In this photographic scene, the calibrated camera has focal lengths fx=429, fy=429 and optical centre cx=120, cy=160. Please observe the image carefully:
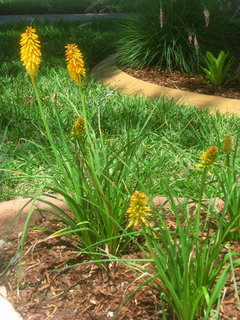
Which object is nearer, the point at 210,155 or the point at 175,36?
the point at 210,155

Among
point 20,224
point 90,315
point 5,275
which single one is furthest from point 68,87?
point 90,315

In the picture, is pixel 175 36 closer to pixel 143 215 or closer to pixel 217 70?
pixel 217 70

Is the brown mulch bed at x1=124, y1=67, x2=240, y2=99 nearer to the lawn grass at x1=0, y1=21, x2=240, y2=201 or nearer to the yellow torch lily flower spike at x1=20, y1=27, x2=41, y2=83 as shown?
the lawn grass at x1=0, y1=21, x2=240, y2=201

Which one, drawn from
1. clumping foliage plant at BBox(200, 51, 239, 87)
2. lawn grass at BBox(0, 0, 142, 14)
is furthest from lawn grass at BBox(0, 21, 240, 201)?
lawn grass at BBox(0, 0, 142, 14)

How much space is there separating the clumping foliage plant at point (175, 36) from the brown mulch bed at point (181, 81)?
87mm

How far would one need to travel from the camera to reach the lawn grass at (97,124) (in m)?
2.64

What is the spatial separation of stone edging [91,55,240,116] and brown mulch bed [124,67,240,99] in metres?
0.18

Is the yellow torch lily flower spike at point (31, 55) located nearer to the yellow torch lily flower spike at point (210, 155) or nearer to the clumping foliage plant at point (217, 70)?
the yellow torch lily flower spike at point (210, 155)

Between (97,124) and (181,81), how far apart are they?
171 cm

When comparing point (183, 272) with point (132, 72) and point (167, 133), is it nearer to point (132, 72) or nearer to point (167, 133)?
point (167, 133)

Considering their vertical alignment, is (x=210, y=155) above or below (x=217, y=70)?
above

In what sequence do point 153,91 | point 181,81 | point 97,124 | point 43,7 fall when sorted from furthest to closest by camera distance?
1. point 43,7
2. point 181,81
3. point 153,91
4. point 97,124

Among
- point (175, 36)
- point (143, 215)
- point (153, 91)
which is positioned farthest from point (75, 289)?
point (175, 36)

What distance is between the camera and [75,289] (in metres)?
1.91
